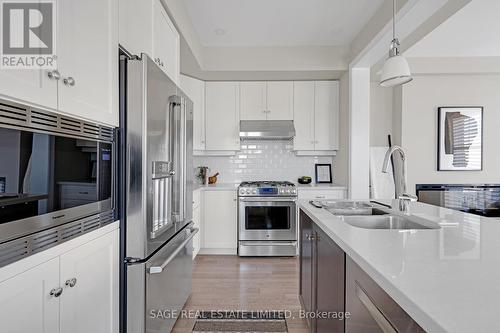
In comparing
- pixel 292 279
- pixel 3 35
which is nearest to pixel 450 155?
pixel 292 279

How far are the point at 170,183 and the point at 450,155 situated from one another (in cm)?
399

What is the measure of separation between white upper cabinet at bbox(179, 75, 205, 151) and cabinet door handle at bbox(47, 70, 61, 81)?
2.80 meters

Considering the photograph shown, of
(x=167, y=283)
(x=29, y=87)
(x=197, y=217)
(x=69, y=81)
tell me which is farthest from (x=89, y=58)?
(x=197, y=217)

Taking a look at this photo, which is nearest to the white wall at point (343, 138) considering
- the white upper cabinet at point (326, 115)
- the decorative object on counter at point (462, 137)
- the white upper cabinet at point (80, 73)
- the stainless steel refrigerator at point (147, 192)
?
the white upper cabinet at point (326, 115)

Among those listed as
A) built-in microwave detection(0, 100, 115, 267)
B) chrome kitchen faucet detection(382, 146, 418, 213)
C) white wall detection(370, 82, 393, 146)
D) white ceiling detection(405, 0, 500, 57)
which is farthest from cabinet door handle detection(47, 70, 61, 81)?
white wall detection(370, 82, 393, 146)

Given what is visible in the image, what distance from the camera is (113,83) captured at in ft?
4.41

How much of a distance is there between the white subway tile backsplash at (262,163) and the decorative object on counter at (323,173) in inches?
2.8

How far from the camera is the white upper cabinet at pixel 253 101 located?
3.95 meters

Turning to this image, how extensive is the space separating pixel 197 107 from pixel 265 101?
3.20 ft

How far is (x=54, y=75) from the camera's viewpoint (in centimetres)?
94

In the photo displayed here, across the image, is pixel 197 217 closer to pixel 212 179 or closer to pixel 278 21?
pixel 212 179

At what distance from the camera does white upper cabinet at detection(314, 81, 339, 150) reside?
3912 millimetres

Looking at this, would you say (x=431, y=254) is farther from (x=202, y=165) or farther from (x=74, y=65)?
(x=202, y=165)

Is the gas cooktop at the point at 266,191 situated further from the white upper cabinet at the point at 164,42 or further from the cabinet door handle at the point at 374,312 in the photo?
the cabinet door handle at the point at 374,312
